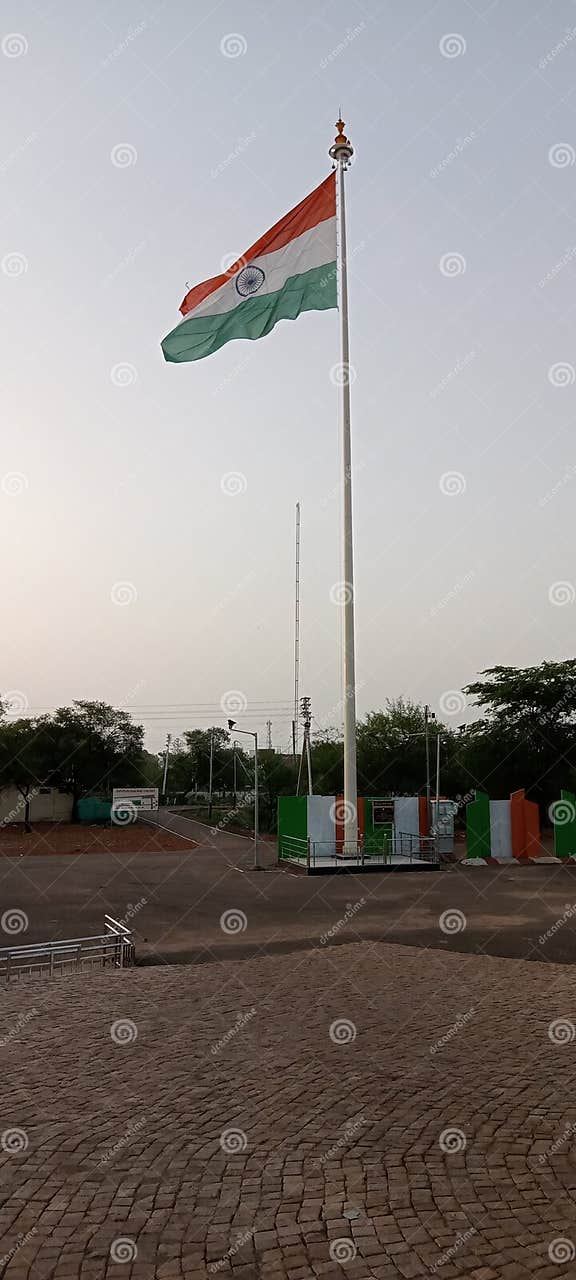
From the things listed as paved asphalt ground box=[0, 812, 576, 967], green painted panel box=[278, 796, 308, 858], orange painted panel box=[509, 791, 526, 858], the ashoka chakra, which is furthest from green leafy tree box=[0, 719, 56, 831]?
the ashoka chakra

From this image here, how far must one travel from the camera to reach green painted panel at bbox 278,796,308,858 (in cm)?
3103

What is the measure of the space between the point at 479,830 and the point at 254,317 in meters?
19.1

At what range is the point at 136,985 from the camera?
12508 millimetres

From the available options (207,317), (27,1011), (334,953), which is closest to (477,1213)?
(27,1011)

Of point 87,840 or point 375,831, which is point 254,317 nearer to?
point 375,831

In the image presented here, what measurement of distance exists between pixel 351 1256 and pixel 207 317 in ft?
69.0

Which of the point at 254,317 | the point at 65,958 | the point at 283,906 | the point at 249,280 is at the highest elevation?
the point at 249,280

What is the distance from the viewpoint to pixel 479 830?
3244 centimetres

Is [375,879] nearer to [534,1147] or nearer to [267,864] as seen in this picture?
[267,864]

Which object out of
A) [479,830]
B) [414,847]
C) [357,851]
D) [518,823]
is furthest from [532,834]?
[357,851]

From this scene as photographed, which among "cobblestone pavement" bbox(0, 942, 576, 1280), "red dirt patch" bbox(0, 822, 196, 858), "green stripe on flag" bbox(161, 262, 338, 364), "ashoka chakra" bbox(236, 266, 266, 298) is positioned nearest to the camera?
"cobblestone pavement" bbox(0, 942, 576, 1280)

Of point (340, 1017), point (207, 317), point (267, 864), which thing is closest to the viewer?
point (340, 1017)

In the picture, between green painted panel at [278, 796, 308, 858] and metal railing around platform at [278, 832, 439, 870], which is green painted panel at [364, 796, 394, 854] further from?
green painted panel at [278, 796, 308, 858]

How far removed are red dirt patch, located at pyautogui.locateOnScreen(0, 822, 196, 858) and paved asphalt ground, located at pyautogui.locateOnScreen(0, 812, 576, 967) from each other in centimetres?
640
